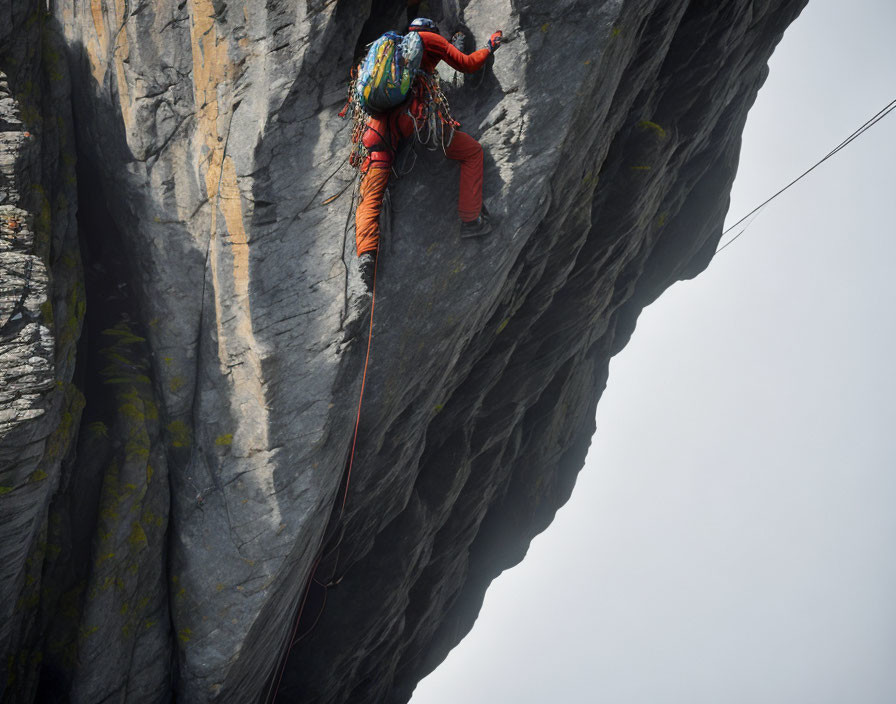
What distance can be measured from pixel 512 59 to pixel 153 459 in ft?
22.7

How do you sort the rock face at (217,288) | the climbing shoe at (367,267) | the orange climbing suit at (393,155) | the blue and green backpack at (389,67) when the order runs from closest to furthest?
the blue and green backpack at (389,67), the rock face at (217,288), the orange climbing suit at (393,155), the climbing shoe at (367,267)

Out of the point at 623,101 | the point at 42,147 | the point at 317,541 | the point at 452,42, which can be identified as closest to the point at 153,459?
the point at 317,541

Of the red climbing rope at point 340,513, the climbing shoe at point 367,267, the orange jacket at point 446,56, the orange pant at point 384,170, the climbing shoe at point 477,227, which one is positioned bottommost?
the red climbing rope at point 340,513

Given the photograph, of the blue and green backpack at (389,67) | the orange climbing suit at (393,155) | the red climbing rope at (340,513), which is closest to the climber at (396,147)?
the orange climbing suit at (393,155)

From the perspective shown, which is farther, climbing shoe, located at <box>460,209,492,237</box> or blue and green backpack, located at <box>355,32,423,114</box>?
climbing shoe, located at <box>460,209,492,237</box>

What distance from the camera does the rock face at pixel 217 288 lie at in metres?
7.60

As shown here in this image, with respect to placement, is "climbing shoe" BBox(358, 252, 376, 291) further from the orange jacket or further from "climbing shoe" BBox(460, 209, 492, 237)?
the orange jacket

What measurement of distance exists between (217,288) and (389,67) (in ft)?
11.7

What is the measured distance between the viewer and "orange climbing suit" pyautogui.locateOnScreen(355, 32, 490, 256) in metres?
7.71

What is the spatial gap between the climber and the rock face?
34 cm

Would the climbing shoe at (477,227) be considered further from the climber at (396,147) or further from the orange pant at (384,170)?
the orange pant at (384,170)

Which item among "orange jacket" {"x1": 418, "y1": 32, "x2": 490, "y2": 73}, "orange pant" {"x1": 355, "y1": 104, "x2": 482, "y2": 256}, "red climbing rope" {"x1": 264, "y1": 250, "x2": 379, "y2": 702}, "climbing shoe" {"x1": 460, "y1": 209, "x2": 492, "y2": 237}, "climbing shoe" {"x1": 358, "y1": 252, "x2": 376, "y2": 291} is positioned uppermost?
"orange jacket" {"x1": 418, "y1": 32, "x2": 490, "y2": 73}

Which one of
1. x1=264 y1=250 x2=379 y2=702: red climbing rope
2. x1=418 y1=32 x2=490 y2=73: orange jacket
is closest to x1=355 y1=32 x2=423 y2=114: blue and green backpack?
x1=418 y1=32 x2=490 y2=73: orange jacket

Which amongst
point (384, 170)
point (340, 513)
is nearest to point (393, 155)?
point (384, 170)
